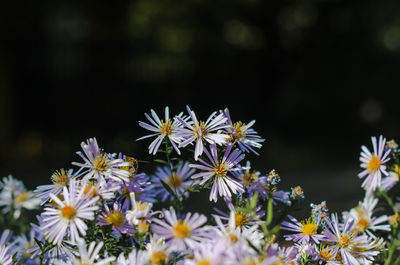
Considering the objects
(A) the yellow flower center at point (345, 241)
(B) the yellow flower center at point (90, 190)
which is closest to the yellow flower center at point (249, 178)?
(A) the yellow flower center at point (345, 241)

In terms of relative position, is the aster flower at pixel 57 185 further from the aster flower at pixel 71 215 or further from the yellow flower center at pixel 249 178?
the yellow flower center at pixel 249 178

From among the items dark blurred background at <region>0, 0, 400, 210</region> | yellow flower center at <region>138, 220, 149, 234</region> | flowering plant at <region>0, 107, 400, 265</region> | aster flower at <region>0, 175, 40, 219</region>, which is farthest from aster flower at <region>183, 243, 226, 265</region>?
dark blurred background at <region>0, 0, 400, 210</region>

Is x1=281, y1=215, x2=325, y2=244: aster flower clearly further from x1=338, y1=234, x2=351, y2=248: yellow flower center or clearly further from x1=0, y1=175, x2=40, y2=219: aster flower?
x1=0, y1=175, x2=40, y2=219: aster flower

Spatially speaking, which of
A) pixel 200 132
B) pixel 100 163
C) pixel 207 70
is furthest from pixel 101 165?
pixel 207 70

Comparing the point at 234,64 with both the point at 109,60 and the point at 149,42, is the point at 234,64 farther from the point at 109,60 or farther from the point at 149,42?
the point at 109,60

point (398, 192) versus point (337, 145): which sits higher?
point (337, 145)

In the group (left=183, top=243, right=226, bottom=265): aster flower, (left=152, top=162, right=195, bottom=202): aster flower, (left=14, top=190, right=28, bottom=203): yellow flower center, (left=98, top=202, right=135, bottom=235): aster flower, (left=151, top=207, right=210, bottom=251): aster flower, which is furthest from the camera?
(left=14, top=190, right=28, bottom=203): yellow flower center

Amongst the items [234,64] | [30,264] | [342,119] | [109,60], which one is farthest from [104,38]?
[30,264]
